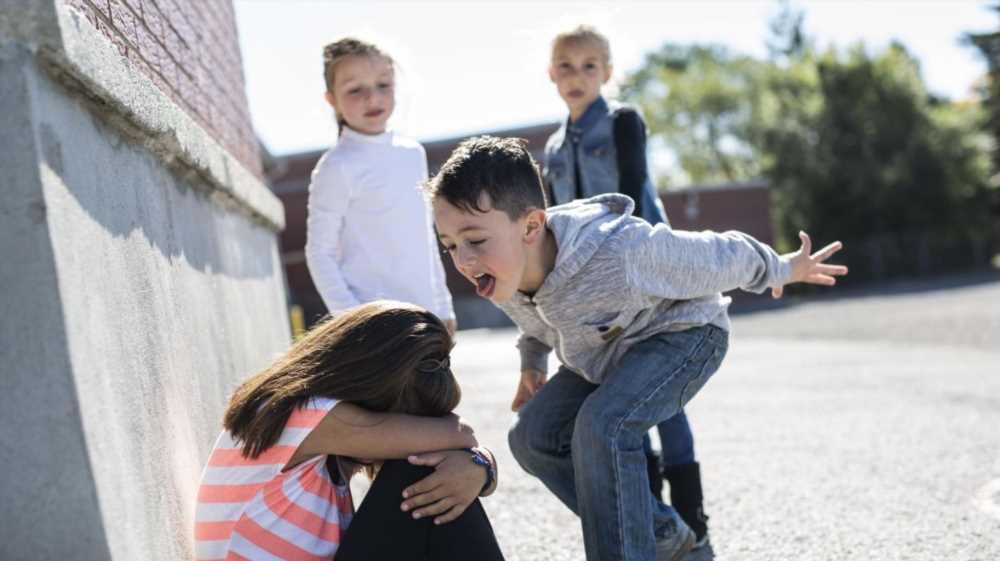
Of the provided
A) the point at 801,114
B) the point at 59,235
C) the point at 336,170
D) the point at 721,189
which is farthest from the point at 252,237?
the point at 801,114

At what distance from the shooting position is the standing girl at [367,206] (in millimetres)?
4062

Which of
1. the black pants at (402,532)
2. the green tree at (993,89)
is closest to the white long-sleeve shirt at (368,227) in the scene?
the black pants at (402,532)

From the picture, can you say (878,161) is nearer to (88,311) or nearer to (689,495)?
(689,495)

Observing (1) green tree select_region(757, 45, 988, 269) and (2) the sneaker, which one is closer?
(2) the sneaker

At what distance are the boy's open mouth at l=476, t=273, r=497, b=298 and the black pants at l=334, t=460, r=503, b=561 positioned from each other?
593 mm

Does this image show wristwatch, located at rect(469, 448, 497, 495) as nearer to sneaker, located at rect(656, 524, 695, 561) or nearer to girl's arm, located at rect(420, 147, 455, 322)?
sneaker, located at rect(656, 524, 695, 561)

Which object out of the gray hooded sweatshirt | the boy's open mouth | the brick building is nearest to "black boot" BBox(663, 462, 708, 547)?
the gray hooded sweatshirt

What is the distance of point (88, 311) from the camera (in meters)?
2.11

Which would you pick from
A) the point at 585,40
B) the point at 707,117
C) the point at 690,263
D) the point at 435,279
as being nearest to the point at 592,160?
the point at 585,40

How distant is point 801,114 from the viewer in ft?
119

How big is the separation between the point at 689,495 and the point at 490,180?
60.0 inches

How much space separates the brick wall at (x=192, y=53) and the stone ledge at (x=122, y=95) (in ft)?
0.48

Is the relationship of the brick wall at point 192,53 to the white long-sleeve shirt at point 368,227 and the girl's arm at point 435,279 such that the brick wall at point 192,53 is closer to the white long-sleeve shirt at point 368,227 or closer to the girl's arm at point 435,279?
the white long-sleeve shirt at point 368,227

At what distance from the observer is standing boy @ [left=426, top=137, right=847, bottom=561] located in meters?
2.87
